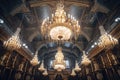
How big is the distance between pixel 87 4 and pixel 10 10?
4.82 meters

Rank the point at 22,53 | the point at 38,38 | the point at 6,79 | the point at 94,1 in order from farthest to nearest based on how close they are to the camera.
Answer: the point at 38,38 < the point at 22,53 < the point at 6,79 < the point at 94,1

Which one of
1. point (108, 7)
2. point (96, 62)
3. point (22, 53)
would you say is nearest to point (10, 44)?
point (22, 53)

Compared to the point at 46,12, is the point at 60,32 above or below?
below

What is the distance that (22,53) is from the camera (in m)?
9.17

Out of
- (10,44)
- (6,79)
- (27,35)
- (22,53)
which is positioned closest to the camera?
(10,44)

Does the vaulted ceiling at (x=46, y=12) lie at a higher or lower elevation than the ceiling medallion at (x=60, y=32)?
higher

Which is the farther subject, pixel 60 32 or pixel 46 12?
pixel 46 12

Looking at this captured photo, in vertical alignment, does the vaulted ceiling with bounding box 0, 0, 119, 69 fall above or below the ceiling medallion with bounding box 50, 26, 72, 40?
above

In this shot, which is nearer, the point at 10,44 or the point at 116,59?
the point at 10,44

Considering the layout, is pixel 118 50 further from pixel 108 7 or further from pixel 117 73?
pixel 108 7

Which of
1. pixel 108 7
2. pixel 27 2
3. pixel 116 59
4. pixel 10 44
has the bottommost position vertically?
pixel 116 59

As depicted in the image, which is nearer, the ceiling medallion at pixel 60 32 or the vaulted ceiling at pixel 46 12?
the ceiling medallion at pixel 60 32

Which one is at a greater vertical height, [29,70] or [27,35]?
[27,35]

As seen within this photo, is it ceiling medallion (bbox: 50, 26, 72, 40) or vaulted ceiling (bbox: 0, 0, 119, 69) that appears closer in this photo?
ceiling medallion (bbox: 50, 26, 72, 40)
